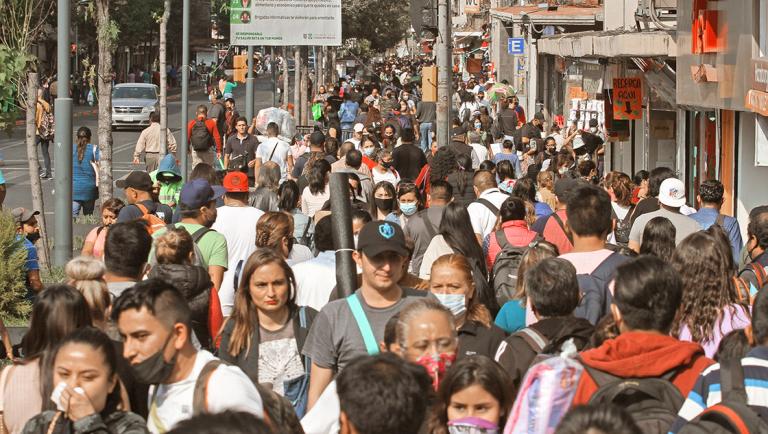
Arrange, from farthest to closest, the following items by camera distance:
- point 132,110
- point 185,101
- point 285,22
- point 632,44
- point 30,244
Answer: point 132,110, point 285,22, point 185,101, point 632,44, point 30,244

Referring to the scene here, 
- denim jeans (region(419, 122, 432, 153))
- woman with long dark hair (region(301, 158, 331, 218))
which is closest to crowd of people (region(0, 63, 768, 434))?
Answer: woman with long dark hair (region(301, 158, 331, 218))

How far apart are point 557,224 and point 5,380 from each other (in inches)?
207

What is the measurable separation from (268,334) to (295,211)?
17.6ft

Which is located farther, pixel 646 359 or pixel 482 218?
pixel 482 218

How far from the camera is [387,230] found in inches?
242

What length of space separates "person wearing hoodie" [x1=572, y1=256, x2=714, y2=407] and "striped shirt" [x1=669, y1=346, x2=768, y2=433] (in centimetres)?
31

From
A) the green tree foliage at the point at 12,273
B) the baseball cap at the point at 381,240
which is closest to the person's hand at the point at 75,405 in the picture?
the baseball cap at the point at 381,240

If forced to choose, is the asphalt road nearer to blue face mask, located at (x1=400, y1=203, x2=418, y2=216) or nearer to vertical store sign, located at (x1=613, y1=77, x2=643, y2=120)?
blue face mask, located at (x1=400, y1=203, x2=418, y2=216)

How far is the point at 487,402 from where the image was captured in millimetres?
4824

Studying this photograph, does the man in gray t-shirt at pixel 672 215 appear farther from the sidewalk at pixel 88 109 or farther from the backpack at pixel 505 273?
the sidewalk at pixel 88 109

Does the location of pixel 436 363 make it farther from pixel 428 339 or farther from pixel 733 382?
pixel 733 382

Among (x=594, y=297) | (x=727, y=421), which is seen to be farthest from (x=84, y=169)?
(x=727, y=421)

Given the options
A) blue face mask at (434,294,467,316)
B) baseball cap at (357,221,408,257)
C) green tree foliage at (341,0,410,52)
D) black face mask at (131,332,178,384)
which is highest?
green tree foliage at (341,0,410,52)

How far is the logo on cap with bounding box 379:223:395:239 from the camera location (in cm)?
613
